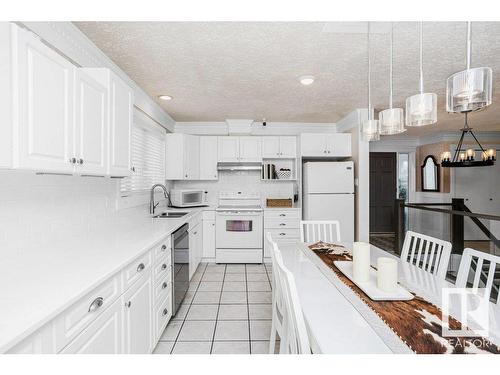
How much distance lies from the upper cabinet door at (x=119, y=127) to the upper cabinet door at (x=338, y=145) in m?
3.22

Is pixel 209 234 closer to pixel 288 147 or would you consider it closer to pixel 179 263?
pixel 179 263

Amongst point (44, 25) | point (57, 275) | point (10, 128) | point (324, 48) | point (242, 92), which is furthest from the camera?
point (242, 92)

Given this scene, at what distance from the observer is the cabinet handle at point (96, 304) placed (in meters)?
1.21

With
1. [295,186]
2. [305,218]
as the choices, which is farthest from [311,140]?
[305,218]

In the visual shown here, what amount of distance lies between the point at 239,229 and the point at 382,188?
13.5 feet

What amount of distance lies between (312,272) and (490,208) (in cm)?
667

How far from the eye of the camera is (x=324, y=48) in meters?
2.22

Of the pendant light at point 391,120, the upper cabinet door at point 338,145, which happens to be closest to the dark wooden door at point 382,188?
the upper cabinet door at point 338,145

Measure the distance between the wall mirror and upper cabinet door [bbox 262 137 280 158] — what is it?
390 centimetres

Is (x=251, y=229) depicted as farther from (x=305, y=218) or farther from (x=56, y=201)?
(x=56, y=201)

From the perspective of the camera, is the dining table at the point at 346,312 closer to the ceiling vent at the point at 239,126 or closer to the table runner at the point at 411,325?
the table runner at the point at 411,325

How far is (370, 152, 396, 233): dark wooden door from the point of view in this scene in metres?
6.62
